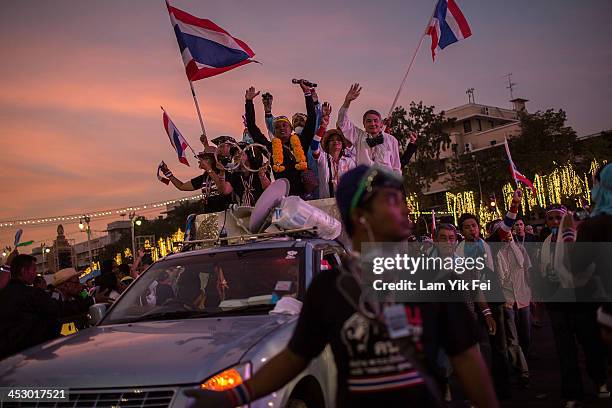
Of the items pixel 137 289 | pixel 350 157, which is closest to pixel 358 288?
pixel 137 289

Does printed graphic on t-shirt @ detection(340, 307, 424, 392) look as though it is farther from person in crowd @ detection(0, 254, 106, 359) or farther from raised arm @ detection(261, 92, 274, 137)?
raised arm @ detection(261, 92, 274, 137)

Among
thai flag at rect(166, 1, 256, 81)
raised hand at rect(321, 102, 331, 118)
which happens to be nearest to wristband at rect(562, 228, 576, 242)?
raised hand at rect(321, 102, 331, 118)

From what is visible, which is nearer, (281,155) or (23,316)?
(23,316)

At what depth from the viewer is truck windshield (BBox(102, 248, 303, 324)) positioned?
15.9 ft

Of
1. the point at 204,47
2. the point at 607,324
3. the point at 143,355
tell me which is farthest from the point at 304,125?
the point at 607,324

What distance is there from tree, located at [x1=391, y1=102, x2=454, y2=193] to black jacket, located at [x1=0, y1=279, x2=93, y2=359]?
31.1 m

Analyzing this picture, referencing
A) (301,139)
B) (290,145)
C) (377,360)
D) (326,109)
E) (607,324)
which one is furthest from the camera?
(326,109)

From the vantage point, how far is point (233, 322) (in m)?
4.45

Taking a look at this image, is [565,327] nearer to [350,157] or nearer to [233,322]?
[233,322]

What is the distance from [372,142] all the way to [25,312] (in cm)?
512

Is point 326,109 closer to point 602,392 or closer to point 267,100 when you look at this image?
point 267,100

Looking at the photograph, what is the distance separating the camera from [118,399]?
3.49 meters

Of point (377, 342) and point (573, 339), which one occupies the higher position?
point (377, 342)

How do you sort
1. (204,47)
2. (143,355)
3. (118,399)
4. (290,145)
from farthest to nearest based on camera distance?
(204,47)
(290,145)
(143,355)
(118,399)
